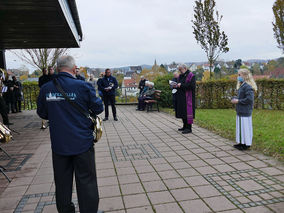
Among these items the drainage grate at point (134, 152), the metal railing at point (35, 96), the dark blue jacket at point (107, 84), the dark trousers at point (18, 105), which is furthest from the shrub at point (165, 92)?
the dark trousers at point (18, 105)

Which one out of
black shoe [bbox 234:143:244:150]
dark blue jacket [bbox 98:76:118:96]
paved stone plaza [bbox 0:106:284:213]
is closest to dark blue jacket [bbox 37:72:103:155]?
paved stone plaza [bbox 0:106:284:213]

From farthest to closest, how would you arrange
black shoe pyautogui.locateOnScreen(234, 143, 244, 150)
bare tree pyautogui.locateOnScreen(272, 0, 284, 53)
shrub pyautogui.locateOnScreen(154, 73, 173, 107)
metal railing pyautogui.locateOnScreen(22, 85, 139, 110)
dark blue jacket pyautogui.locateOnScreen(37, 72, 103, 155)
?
bare tree pyautogui.locateOnScreen(272, 0, 284, 53) → metal railing pyautogui.locateOnScreen(22, 85, 139, 110) → shrub pyautogui.locateOnScreen(154, 73, 173, 107) → black shoe pyautogui.locateOnScreen(234, 143, 244, 150) → dark blue jacket pyautogui.locateOnScreen(37, 72, 103, 155)

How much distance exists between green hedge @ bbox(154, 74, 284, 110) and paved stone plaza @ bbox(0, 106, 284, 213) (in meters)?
6.43

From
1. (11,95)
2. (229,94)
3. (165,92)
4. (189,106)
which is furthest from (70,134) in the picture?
(229,94)

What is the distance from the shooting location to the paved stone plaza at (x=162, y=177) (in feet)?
10.2

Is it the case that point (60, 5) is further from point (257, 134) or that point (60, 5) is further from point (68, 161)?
point (257, 134)

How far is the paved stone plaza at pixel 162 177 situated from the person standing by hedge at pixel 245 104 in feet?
1.23

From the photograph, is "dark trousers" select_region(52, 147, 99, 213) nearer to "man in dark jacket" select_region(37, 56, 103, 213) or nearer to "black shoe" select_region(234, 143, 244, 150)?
"man in dark jacket" select_region(37, 56, 103, 213)

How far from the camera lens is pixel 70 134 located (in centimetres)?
245

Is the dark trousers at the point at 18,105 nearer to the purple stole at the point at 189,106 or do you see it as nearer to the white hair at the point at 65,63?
the purple stole at the point at 189,106

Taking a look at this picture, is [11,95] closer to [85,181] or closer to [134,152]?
[134,152]

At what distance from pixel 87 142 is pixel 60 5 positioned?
4.25m

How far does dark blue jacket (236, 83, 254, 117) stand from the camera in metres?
5.02

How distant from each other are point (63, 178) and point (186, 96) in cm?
500
